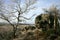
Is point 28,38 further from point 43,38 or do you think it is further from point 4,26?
point 4,26

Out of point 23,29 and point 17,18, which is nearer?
point 17,18

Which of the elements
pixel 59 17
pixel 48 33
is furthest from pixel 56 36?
pixel 59 17

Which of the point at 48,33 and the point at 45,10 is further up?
the point at 45,10

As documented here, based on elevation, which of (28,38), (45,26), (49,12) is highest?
(49,12)

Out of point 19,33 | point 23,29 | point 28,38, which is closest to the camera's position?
point 28,38

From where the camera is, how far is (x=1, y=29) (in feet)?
75.0

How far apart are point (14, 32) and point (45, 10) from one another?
17.3 feet

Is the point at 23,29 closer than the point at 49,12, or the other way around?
the point at 49,12

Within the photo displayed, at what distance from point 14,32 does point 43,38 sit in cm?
390

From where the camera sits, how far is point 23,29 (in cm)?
2581

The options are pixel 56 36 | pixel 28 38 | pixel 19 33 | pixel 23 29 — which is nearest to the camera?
pixel 56 36

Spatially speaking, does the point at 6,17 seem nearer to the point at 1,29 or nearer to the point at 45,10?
the point at 1,29

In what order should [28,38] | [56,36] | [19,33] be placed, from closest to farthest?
[56,36], [28,38], [19,33]

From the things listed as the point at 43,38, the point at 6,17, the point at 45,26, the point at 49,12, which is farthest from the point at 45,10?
the point at 6,17
